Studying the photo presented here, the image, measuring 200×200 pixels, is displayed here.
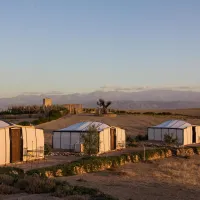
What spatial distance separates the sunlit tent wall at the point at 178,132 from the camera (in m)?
→ 45.4

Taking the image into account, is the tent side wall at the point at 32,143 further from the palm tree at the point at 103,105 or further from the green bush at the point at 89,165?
the palm tree at the point at 103,105

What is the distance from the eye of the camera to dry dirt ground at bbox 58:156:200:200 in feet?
66.4

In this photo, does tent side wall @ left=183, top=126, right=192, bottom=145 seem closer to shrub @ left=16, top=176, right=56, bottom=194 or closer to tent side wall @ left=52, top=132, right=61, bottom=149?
tent side wall @ left=52, top=132, right=61, bottom=149

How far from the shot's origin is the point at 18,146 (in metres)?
28.7

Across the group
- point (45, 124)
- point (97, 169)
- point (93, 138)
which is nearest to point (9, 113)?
point (45, 124)

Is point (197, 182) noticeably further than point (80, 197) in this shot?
Yes

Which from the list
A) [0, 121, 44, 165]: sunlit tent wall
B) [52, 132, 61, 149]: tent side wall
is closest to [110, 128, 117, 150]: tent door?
[52, 132, 61, 149]: tent side wall

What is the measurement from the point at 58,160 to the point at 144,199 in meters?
12.3

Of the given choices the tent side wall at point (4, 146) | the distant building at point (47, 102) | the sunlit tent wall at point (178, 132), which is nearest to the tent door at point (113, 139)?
the sunlit tent wall at point (178, 132)

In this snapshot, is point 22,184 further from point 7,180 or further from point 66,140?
point 66,140

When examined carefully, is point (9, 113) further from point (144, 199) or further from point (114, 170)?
point (144, 199)

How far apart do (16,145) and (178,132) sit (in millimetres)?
21912

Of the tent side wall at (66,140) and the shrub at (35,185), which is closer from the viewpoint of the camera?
the shrub at (35,185)

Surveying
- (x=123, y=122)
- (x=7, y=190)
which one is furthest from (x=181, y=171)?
(x=123, y=122)
